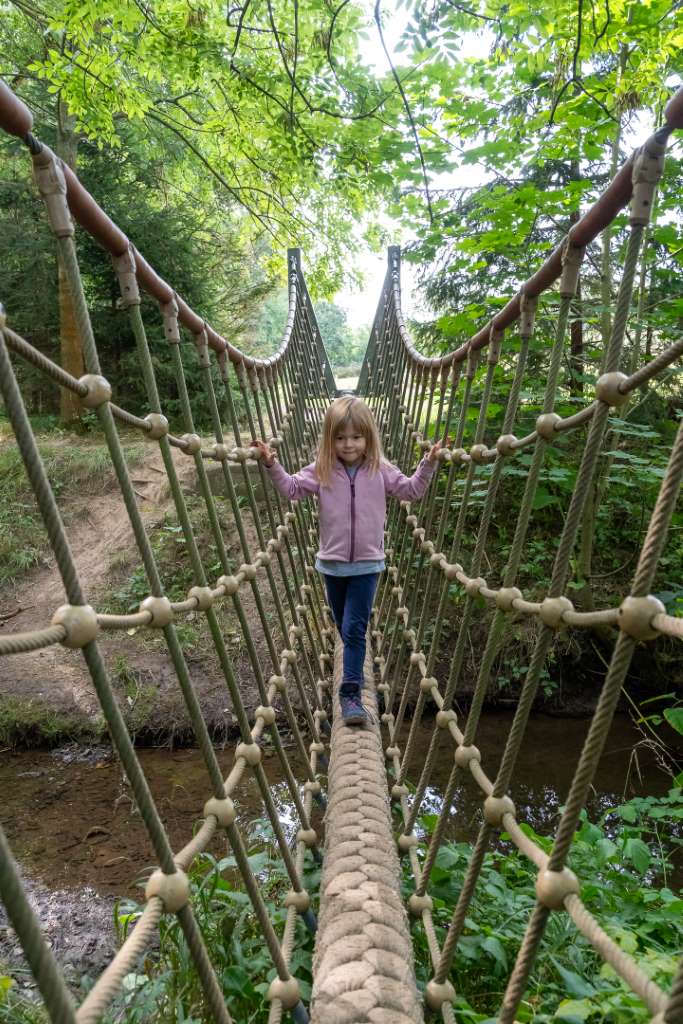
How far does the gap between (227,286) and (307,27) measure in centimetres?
270

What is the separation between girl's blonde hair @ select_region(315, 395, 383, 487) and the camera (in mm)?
1675

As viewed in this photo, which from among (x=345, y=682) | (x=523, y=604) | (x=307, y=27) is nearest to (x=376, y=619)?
(x=345, y=682)

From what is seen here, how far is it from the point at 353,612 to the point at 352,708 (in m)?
0.27

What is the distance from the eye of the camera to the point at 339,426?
169cm

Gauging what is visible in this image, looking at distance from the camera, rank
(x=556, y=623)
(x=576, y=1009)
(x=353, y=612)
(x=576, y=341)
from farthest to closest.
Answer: (x=576, y=341) < (x=353, y=612) < (x=576, y=1009) < (x=556, y=623)

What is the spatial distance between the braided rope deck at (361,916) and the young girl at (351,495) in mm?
486

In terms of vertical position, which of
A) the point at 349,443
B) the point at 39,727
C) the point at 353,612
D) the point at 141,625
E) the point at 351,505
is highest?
the point at 141,625

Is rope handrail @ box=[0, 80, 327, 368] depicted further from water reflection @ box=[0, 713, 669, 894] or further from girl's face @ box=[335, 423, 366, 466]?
water reflection @ box=[0, 713, 669, 894]

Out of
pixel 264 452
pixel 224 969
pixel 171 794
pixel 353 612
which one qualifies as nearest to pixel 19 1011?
pixel 224 969

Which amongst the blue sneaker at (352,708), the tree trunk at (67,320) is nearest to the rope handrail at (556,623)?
the blue sneaker at (352,708)

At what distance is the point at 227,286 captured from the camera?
18.4 ft

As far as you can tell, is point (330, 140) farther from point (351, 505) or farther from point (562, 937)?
point (562, 937)

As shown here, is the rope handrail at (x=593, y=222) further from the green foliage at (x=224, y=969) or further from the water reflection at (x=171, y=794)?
the water reflection at (x=171, y=794)

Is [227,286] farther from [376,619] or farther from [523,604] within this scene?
[523,604]
